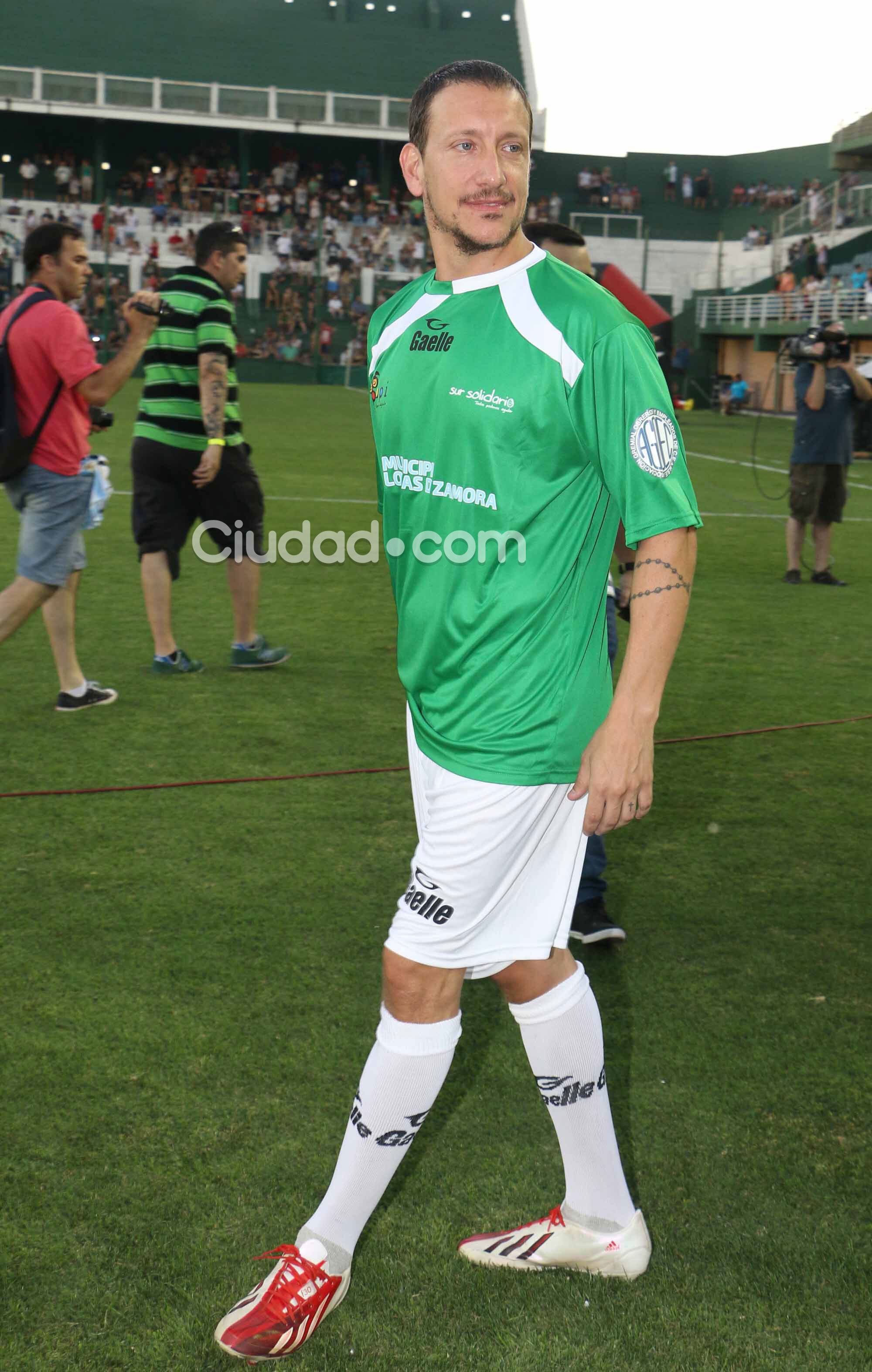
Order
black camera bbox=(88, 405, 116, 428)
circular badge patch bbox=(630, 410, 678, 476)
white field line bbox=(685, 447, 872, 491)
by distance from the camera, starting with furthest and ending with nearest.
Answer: white field line bbox=(685, 447, 872, 491) → black camera bbox=(88, 405, 116, 428) → circular badge patch bbox=(630, 410, 678, 476)

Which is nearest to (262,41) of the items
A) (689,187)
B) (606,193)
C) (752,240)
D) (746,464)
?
(606,193)

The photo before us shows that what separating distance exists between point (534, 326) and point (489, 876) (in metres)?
0.89

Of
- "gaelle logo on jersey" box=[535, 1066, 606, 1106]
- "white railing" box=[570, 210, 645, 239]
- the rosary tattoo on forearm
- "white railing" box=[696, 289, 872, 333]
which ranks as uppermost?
"white railing" box=[570, 210, 645, 239]

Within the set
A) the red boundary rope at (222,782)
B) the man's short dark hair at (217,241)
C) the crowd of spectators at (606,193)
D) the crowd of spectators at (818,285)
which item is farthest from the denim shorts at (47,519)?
the crowd of spectators at (606,193)

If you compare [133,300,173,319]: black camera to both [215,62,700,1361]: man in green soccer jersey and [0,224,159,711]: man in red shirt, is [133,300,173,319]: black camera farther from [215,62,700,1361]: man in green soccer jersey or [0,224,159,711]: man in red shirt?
[215,62,700,1361]: man in green soccer jersey

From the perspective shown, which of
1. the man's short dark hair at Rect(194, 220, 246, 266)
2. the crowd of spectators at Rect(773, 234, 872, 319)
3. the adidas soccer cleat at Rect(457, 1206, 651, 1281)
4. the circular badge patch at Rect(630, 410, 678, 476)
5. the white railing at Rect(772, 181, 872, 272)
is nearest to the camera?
the circular badge patch at Rect(630, 410, 678, 476)

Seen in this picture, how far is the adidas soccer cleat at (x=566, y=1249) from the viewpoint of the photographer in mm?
2383

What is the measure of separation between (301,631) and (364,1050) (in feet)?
16.5

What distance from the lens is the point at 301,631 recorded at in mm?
7973

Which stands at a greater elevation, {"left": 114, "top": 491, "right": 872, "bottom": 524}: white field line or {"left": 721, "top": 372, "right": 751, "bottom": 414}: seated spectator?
{"left": 721, "top": 372, "right": 751, "bottom": 414}: seated spectator

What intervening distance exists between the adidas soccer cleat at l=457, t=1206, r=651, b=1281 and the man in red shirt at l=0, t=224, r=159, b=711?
3698 millimetres

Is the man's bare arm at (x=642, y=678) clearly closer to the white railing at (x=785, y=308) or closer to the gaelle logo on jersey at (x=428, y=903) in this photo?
the gaelle logo on jersey at (x=428, y=903)

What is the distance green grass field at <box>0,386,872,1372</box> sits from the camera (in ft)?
7.53

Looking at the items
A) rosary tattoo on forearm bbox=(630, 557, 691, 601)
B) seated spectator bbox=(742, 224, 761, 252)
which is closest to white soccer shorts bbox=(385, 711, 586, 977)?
rosary tattoo on forearm bbox=(630, 557, 691, 601)
